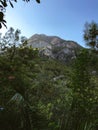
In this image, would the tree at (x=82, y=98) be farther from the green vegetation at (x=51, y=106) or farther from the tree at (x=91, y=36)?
the tree at (x=91, y=36)

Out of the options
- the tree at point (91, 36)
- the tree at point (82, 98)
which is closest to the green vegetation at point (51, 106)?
the tree at point (82, 98)

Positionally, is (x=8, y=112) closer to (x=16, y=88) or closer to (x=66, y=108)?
(x=16, y=88)

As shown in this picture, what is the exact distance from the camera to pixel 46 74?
34.5 ft

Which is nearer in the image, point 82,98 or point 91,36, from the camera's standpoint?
point 82,98

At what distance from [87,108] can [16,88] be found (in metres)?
2.12

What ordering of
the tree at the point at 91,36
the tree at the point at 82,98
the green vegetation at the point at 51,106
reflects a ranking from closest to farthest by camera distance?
1. the green vegetation at the point at 51,106
2. the tree at the point at 82,98
3. the tree at the point at 91,36

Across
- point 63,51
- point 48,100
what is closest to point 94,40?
point 48,100

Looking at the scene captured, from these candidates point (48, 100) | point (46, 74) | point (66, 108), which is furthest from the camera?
point (46, 74)

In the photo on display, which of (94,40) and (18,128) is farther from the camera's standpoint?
(94,40)

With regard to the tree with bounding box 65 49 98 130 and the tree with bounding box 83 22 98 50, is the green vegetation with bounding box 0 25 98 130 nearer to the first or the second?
the tree with bounding box 65 49 98 130

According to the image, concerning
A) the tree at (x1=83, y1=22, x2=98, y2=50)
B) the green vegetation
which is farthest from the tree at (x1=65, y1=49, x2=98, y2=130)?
the tree at (x1=83, y1=22, x2=98, y2=50)

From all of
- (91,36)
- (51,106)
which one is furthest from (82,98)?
(91,36)

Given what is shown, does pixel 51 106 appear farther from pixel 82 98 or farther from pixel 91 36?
pixel 91 36

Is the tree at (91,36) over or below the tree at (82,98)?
over
